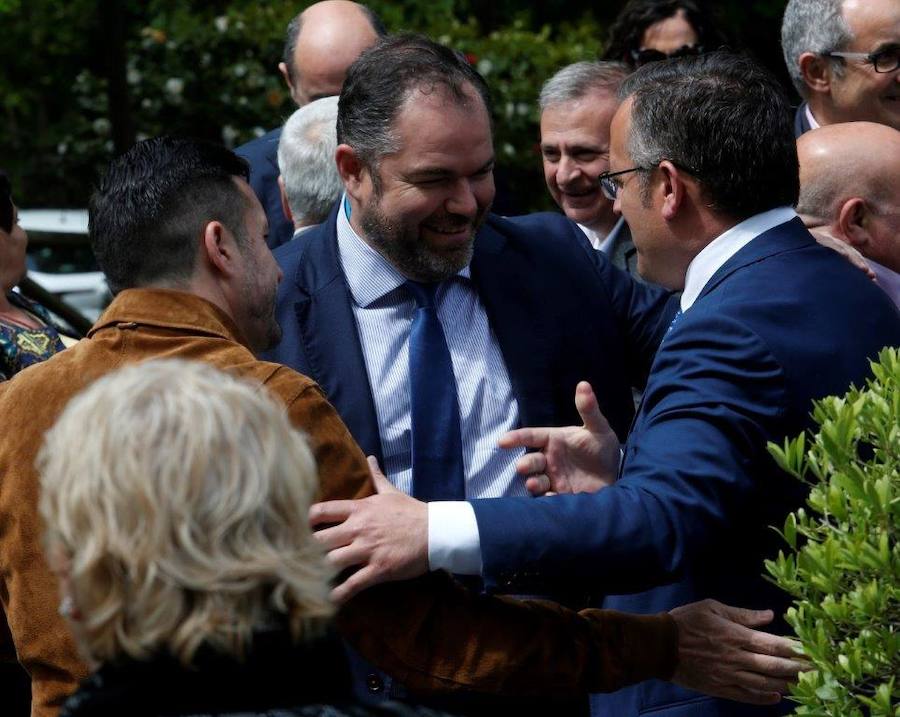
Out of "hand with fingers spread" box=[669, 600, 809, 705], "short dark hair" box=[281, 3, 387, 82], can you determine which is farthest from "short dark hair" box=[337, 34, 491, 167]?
"short dark hair" box=[281, 3, 387, 82]

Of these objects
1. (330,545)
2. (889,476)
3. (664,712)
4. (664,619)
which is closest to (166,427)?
(330,545)

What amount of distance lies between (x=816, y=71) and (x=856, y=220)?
166 cm

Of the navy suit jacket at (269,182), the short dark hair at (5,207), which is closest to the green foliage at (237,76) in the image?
the navy suit jacket at (269,182)

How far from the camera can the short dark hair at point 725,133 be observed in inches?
131

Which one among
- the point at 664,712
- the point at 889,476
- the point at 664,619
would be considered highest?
the point at 889,476

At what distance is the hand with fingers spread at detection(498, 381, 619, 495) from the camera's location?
142 inches

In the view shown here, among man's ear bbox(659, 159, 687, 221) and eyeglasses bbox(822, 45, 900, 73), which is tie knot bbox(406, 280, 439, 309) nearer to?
man's ear bbox(659, 159, 687, 221)

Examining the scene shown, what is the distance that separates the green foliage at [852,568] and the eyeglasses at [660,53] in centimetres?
388

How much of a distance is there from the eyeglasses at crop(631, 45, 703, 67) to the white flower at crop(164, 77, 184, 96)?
658 centimetres

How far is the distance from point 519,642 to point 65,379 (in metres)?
1.04

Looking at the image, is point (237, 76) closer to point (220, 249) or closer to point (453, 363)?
point (453, 363)

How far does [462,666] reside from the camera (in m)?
3.09

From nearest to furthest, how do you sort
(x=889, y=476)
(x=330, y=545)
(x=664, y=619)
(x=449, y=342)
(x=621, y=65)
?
(x=889, y=476) → (x=330, y=545) → (x=664, y=619) → (x=449, y=342) → (x=621, y=65)

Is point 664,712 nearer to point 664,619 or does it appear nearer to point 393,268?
point 664,619
